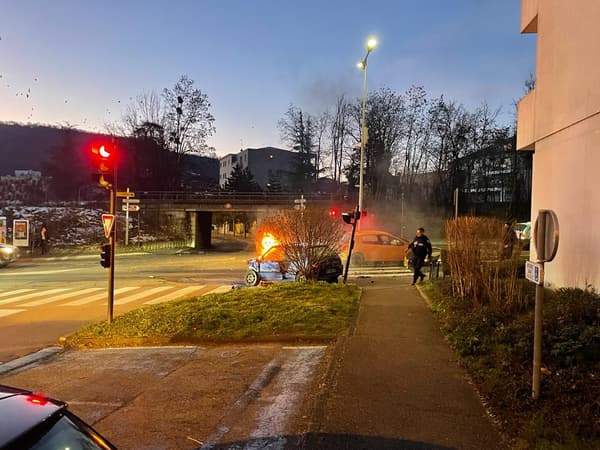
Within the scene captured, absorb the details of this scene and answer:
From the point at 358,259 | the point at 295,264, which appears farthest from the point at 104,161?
the point at 358,259

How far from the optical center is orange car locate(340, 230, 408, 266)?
75.4 feet

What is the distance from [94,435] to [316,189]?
6384cm

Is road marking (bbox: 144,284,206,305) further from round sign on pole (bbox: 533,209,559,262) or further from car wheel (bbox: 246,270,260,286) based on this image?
round sign on pole (bbox: 533,209,559,262)

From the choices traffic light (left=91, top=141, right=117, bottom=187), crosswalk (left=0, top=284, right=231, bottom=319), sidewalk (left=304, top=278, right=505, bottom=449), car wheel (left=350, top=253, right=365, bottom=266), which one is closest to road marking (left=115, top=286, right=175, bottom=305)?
crosswalk (left=0, top=284, right=231, bottom=319)

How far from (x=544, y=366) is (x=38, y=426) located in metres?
5.22

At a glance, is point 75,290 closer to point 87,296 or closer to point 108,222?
point 87,296

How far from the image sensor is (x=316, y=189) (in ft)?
216

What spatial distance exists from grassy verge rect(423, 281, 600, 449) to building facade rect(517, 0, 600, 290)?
1728 millimetres

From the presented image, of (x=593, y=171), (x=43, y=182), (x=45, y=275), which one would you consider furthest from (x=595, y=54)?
(x=43, y=182)

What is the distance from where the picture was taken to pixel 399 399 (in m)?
5.27

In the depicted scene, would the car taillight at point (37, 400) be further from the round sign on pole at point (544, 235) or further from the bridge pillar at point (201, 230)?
the bridge pillar at point (201, 230)

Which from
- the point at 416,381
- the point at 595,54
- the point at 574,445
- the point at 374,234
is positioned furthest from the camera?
the point at 374,234

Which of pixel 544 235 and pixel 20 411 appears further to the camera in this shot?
pixel 544 235

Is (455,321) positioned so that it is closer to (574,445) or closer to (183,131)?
(574,445)
